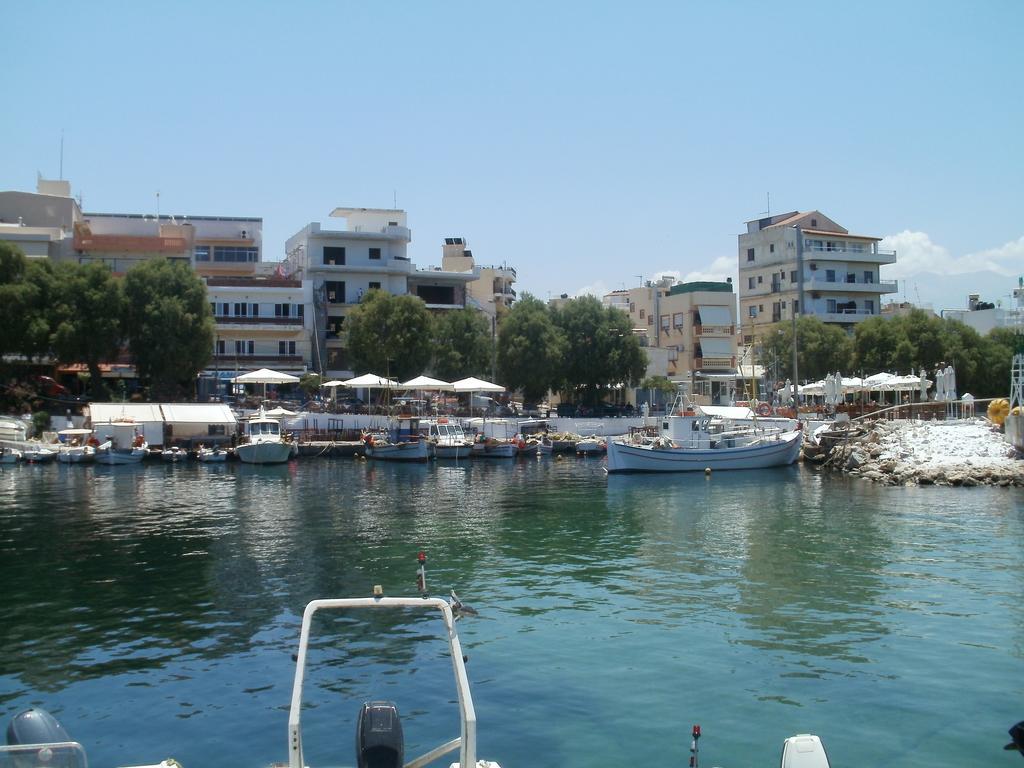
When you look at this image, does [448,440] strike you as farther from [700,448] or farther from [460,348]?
[700,448]

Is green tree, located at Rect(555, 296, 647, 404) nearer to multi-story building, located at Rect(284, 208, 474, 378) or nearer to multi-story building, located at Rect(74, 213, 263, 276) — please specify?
multi-story building, located at Rect(284, 208, 474, 378)

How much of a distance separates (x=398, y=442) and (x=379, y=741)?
1955 inches

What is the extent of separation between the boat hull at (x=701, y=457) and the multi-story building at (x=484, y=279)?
144 ft

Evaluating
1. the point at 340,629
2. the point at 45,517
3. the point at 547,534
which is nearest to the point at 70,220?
the point at 45,517

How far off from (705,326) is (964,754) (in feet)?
250

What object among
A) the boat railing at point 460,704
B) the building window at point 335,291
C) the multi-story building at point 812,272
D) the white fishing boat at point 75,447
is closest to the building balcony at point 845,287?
the multi-story building at point 812,272

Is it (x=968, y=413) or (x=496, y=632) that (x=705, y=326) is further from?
(x=496, y=632)

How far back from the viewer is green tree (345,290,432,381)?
69.4m

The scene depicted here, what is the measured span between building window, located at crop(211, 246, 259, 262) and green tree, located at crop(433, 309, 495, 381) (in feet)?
70.7

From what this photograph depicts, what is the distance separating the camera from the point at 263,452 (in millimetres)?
55406

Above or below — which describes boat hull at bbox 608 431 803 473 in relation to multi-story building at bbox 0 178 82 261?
below

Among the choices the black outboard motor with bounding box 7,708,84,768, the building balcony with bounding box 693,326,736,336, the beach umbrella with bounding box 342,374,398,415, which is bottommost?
the black outboard motor with bounding box 7,708,84,768

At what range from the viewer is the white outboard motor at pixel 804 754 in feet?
29.8

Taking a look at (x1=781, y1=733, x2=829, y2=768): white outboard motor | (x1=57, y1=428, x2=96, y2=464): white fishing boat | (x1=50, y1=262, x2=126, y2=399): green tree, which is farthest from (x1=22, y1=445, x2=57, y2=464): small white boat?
(x1=781, y1=733, x2=829, y2=768): white outboard motor
